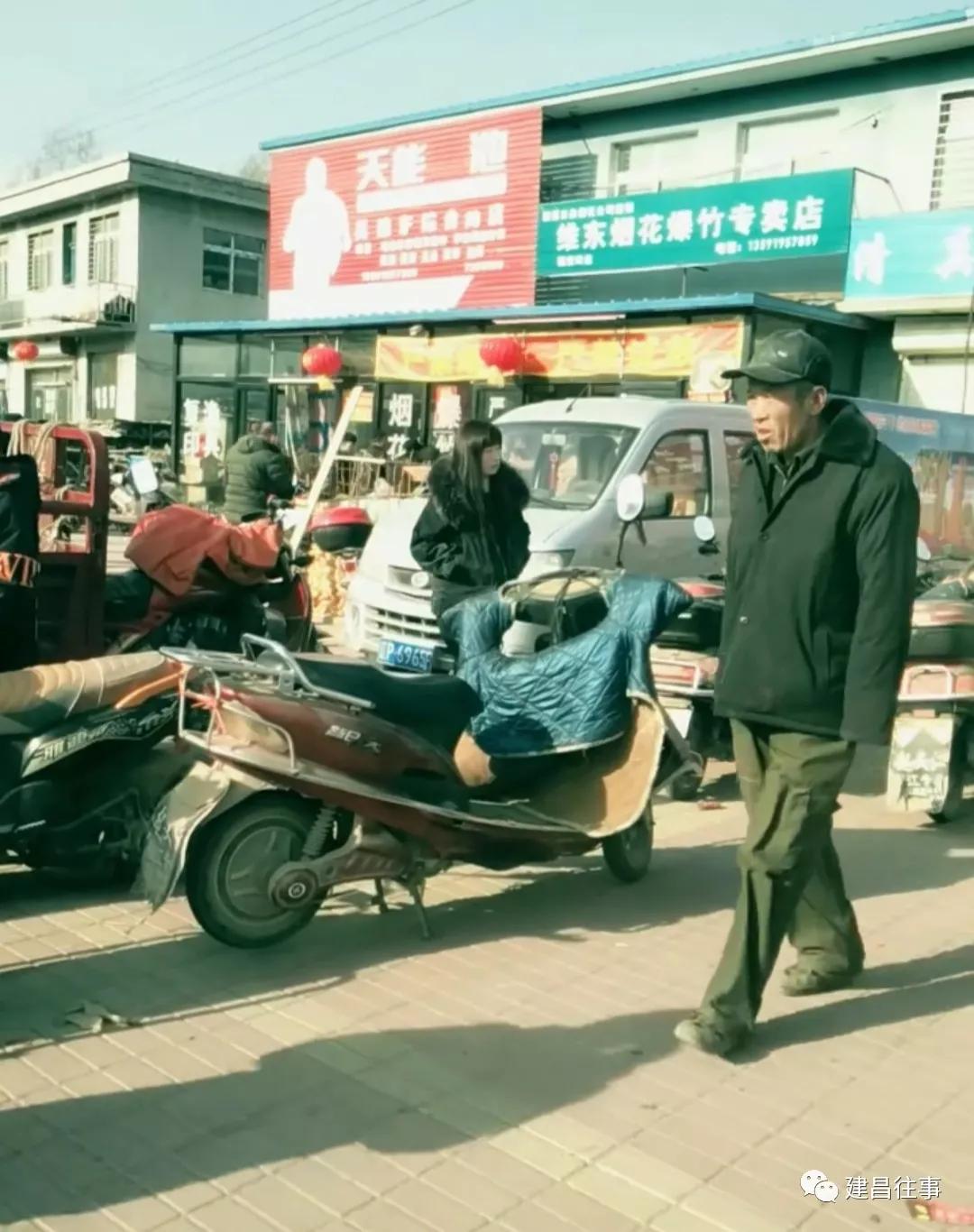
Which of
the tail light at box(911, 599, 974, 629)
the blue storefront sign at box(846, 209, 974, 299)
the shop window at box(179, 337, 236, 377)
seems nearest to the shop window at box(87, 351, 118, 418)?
the shop window at box(179, 337, 236, 377)

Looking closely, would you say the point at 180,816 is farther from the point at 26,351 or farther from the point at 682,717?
the point at 26,351

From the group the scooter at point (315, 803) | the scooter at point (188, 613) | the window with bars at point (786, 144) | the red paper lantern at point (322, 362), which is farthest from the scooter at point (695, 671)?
the red paper lantern at point (322, 362)

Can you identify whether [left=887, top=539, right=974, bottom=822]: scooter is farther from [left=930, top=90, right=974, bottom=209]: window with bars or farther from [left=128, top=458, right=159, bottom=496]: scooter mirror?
[left=930, top=90, right=974, bottom=209]: window with bars

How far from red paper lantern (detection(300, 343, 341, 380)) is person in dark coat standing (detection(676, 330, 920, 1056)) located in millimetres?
15888

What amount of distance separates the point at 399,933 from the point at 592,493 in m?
4.27

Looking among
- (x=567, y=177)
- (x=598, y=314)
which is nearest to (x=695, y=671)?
(x=598, y=314)

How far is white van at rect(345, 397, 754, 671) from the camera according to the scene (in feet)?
25.9

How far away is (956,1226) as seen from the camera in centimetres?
290

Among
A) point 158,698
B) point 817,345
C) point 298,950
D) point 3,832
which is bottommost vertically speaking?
point 298,950

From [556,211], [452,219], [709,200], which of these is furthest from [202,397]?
[709,200]

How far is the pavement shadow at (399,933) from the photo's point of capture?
13.0ft

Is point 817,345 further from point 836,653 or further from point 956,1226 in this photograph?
point 956,1226

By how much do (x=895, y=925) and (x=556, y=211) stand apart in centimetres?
1512

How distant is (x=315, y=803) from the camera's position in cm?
427
